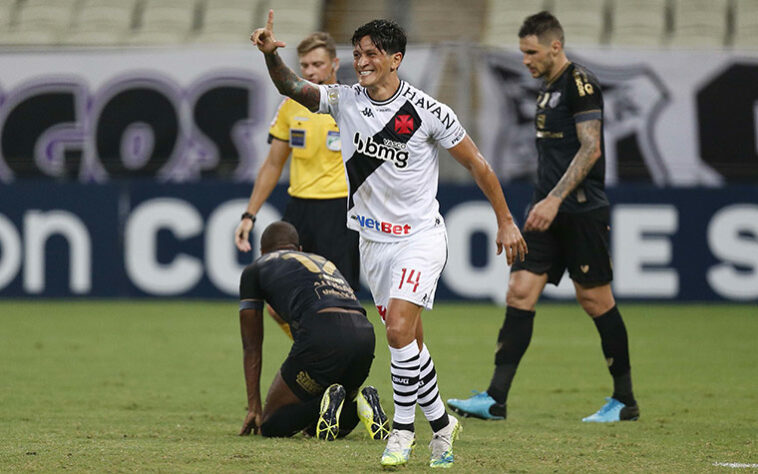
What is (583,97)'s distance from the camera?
6930 millimetres

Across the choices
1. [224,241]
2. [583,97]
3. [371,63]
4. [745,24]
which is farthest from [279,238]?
[745,24]

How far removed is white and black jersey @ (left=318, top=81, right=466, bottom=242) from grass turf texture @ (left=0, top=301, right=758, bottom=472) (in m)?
1.12

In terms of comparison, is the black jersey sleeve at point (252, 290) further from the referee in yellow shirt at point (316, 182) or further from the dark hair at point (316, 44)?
the dark hair at point (316, 44)

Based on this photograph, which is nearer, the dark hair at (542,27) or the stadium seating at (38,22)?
the dark hair at (542,27)

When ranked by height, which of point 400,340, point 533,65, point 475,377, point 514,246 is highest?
point 533,65

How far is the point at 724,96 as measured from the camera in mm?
13766

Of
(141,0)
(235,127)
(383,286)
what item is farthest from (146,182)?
(383,286)

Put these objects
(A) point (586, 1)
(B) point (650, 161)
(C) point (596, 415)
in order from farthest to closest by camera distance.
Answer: (A) point (586, 1) < (B) point (650, 161) < (C) point (596, 415)

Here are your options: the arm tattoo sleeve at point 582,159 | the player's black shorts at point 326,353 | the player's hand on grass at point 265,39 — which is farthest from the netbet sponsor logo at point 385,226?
the arm tattoo sleeve at point 582,159

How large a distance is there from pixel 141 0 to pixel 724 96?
28.3 feet

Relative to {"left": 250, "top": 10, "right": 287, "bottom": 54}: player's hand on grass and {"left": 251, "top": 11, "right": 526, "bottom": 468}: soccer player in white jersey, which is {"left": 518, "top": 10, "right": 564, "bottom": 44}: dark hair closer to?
{"left": 251, "top": 11, "right": 526, "bottom": 468}: soccer player in white jersey

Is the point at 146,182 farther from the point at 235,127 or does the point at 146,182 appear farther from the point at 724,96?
the point at 724,96

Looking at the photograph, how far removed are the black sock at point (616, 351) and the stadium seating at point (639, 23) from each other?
9.06 metres

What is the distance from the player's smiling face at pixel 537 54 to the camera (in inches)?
276
